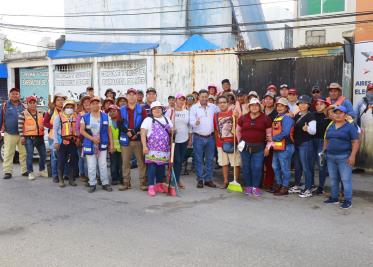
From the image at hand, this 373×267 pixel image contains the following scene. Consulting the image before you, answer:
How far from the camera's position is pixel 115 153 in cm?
880

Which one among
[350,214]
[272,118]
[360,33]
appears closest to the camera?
[350,214]

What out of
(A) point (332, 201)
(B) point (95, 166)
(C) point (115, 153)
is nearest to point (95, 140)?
(B) point (95, 166)

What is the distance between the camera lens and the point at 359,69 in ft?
32.2

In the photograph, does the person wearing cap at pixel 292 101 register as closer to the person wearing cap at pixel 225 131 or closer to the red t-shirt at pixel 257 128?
the red t-shirt at pixel 257 128

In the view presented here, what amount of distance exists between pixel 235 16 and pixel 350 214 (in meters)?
17.1

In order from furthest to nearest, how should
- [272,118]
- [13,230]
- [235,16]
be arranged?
[235,16]
[272,118]
[13,230]

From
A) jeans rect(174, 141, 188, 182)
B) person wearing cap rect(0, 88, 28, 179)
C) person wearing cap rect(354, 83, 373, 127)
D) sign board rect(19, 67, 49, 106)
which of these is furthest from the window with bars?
person wearing cap rect(0, 88, 28, 179)

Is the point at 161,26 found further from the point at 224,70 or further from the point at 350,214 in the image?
the point at 350,214

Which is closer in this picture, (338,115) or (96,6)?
(338,115)

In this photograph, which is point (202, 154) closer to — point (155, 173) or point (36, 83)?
point (155, 173)

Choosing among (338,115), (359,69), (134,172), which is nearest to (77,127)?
(134,172)

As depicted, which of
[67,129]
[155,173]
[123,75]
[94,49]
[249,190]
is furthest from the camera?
[94,49]

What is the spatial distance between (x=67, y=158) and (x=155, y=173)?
2004 mm

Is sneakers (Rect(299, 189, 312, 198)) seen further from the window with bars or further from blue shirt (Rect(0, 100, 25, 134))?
the window with bars
